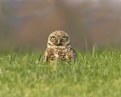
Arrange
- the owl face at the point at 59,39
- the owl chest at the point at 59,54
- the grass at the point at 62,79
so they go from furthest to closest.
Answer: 1. the owl face at the point at 59,39
2. the owl chest at the point at 59,54
3. the grass at the point at 62,79

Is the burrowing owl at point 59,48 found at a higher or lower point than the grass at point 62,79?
higher

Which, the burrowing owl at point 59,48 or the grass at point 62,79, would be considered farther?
the burrowing owl at point 59,48

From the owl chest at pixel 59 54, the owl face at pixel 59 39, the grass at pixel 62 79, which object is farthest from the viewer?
the owl face at pixel 59 39

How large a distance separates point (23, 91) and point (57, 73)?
1346mm

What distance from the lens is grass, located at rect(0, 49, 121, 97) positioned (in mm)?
9273

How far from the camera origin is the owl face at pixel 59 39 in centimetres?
1288

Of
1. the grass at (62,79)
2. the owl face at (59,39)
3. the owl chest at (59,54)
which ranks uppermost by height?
the owl face at (59,39)

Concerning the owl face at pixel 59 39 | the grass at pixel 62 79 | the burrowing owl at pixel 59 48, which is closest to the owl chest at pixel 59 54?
the burrowing owl at pixel 59 48

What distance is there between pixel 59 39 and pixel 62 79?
2.85 metres

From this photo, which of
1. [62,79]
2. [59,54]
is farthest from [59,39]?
[62,79]

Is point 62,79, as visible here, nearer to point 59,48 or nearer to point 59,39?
point 59,48

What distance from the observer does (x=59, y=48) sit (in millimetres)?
12797

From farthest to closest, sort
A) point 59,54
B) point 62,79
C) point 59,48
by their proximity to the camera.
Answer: point 59,48, point 59,54, point 62,79

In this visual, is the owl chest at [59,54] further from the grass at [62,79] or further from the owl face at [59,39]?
the grass at [62,79]
